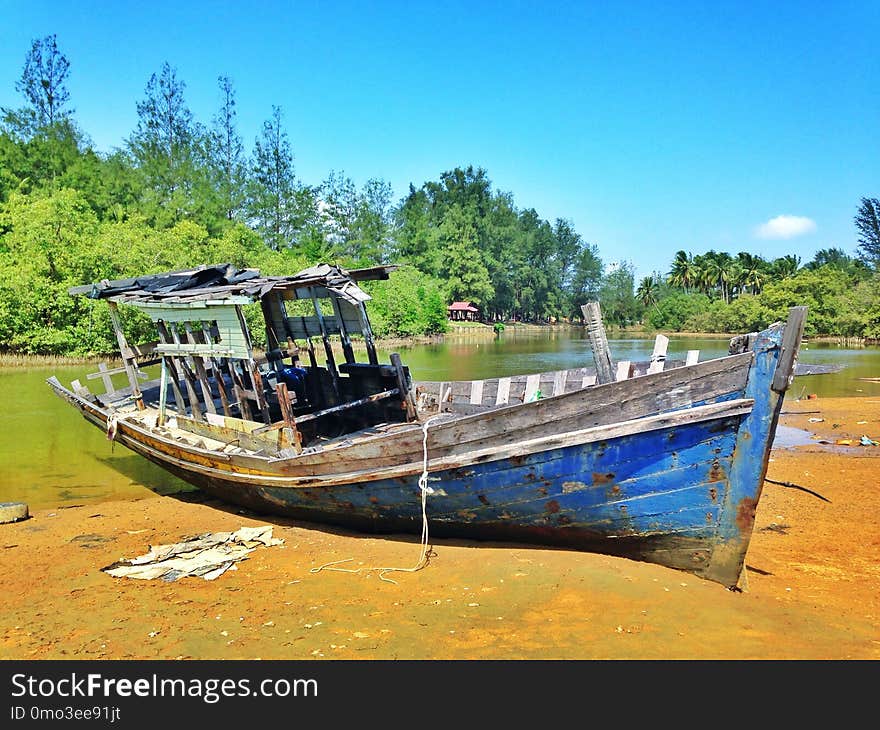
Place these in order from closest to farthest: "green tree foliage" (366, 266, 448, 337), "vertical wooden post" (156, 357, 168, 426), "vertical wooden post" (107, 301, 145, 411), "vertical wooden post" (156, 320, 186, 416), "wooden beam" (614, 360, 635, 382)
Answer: "wooden beam" (614, 360, 635, 382) → "vertical wooden post" (156, 320, 186, 416) → "vertical wooden post" (156, 357, 168, 426) → "vertical wooden post" (107, 301, 145, 411) → "green tree foliage" (366, 266, 448, 337)

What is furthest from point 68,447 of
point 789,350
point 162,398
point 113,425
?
point 789,350

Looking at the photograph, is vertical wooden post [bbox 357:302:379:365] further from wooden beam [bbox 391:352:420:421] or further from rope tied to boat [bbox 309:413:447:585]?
rope tied to boat [bbox 309:413:447:585]

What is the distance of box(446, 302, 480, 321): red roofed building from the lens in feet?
219

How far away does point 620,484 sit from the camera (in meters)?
5.09

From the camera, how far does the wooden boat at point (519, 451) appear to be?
4.75 m

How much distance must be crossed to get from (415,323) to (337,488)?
3912 cm

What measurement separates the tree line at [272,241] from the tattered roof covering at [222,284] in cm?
1869

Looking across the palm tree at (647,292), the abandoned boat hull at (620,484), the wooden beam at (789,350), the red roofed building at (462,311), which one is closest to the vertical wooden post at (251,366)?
the abandoned boat hull at (620,484)

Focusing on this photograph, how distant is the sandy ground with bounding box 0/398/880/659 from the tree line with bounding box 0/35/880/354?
22092 mm

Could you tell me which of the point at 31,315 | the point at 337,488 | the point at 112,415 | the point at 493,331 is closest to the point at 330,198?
the point at 493,331

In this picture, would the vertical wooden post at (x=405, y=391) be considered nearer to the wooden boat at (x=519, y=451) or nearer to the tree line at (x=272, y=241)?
the wooden boat at (x=519, y=451)

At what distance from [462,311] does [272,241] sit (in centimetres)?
2309

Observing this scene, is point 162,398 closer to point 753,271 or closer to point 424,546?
point 424,546

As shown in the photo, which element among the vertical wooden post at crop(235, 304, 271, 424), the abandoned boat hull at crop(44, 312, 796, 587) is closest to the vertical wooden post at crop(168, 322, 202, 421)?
the vertical wooden post at crop(235, 304, 271, 424)
